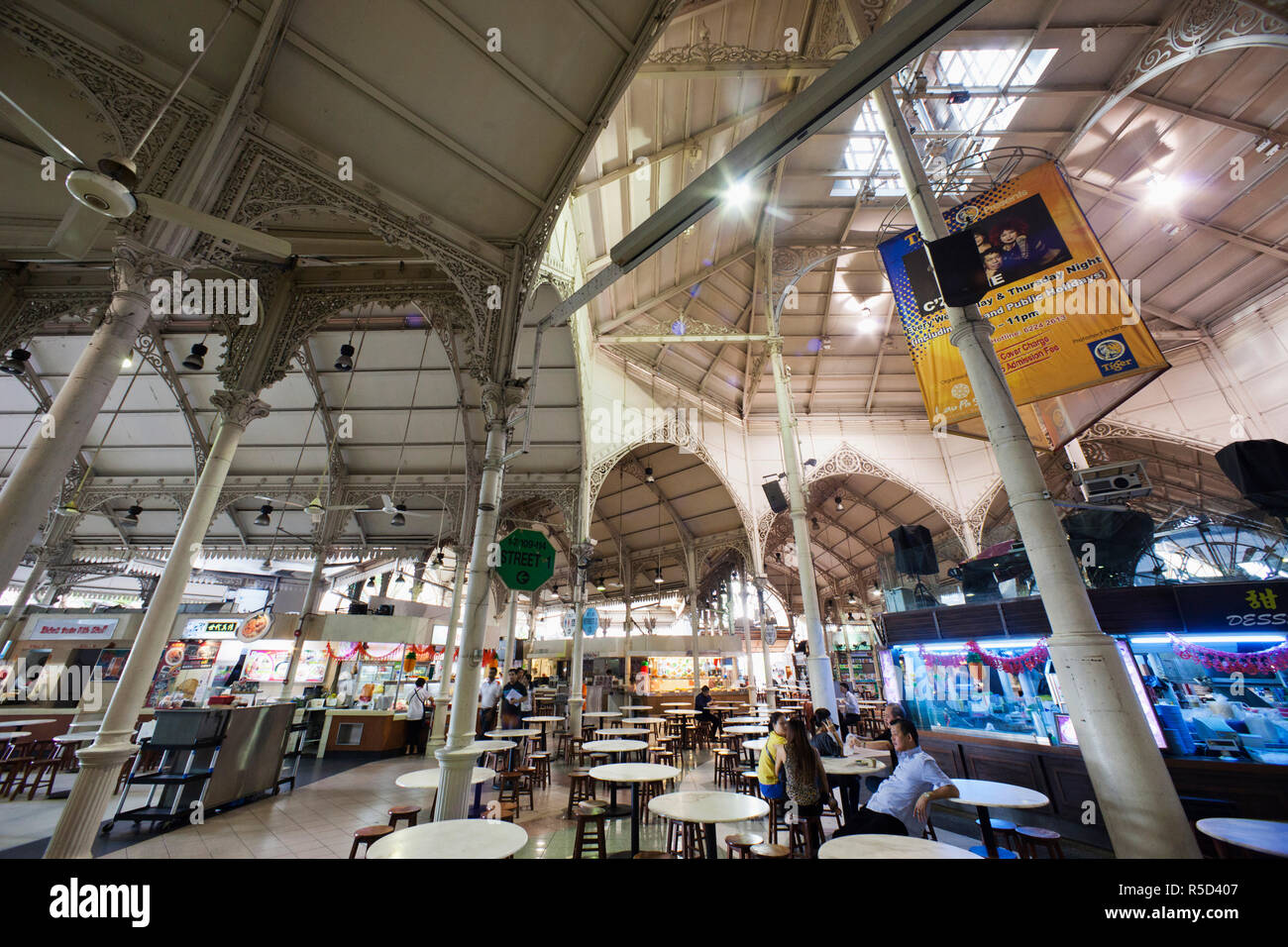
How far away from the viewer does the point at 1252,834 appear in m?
2.74

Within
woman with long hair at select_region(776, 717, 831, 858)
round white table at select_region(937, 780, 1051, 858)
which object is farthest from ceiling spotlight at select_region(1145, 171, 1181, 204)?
woman with long hair at select_region(776, 717, 831, 858)

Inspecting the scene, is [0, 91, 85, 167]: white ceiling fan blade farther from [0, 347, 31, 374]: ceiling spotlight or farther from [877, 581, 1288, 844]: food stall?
[877, 581, 1288, 844]: food stall

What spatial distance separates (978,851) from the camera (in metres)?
4.69

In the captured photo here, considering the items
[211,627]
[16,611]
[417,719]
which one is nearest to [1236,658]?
[417,719]

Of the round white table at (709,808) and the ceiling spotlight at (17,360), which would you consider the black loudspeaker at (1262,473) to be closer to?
the round white table at (709,808)

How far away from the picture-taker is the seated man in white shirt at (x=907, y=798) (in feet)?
11.1

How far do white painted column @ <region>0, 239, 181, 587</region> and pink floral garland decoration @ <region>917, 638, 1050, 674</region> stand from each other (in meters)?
10.1

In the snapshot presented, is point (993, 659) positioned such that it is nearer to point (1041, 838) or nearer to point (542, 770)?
point (1041, 838)

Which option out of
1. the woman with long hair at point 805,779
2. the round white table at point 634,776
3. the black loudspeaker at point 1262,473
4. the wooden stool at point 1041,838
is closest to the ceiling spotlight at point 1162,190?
the black loudspeaker at point 1262,473

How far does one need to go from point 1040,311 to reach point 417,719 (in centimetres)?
1498
